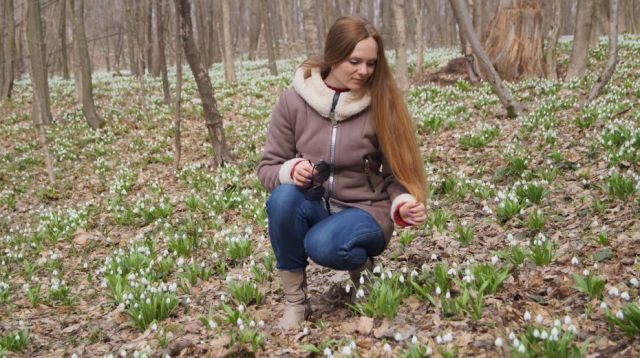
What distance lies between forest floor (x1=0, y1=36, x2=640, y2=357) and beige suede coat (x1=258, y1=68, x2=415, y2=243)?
2.07 feet

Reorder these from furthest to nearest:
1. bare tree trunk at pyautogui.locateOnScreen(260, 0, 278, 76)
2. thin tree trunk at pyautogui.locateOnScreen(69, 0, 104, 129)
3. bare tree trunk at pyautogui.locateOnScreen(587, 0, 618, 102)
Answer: bare tree trunk at pyautogui.locateOnScreen(260, 0, 278, 76) < thin tree trunk at pyautogui.locateOnScreen(69, 0, 104, 129) < bare tree trunk at pyautogui.locateOnScreen(587, 0, 618, 102)

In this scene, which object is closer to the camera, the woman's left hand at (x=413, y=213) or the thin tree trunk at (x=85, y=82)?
the woman's left hand at (x=413, y=213)

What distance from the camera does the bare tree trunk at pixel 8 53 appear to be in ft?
62.4

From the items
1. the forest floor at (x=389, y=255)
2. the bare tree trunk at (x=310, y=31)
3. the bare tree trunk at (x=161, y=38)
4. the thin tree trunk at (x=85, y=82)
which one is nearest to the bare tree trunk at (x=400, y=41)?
the bare tree trunk at (x=310, y=31)

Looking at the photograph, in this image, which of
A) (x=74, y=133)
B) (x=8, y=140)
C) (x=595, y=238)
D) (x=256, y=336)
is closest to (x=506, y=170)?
(x=595, y=238)

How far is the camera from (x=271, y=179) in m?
3.54

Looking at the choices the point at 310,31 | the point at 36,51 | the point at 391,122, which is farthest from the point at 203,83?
the point at 391,122

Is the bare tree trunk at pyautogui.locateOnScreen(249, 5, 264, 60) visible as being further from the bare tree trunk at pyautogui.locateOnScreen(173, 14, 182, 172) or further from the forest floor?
the bare tree trunk at pyautogui.locateOnScreen(173, 14, 182, 172)

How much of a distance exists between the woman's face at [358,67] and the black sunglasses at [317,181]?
530 mm

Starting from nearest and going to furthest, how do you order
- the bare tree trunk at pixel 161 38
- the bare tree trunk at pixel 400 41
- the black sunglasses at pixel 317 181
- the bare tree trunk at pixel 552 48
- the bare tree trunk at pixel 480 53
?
1. the black sunglasses at pixel 317 181
2. the bare tree trunk at pixel 480 53
3. the bare tree trunk at pixel 161 38
4. the bare tree trunk at pixel 552 48
5. the bare tree trunk at pixel 400 41

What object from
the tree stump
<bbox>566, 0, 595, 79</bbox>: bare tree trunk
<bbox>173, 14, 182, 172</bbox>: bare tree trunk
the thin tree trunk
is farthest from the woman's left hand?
the thin tree trunk

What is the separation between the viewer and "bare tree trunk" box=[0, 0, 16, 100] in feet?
62.4

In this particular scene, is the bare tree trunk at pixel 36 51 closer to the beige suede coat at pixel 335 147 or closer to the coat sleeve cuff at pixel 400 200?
the beige suede coat at pixel 335 147

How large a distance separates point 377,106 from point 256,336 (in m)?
1.64
